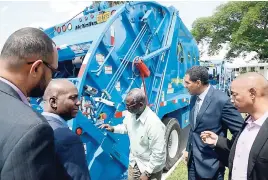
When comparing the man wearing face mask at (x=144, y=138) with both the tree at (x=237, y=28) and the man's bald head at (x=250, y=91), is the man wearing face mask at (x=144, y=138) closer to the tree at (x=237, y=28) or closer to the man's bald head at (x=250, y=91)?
Result: the man's bald head at (x=250, y=91)

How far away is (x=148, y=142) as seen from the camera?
8.74ft

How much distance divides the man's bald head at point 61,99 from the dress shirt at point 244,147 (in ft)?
4.00

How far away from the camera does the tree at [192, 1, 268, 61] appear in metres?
19.5

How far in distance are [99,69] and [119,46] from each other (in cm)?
63

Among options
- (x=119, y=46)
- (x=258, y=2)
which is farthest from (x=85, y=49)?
(x=258, y=2)

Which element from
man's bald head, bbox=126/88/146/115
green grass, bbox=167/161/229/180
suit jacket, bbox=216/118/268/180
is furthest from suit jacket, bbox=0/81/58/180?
green grass, bbox=167/161/229/180

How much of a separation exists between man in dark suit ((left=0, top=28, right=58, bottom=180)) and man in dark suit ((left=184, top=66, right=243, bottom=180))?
6.17ft

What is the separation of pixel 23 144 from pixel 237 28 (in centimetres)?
2255

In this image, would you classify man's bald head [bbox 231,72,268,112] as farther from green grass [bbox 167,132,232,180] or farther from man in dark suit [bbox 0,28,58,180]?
green grass [bbox 167,132,232,180]

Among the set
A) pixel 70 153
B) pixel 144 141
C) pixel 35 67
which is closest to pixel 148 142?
pixel 144 141

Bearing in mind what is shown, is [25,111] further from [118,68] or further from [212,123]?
[118,68]

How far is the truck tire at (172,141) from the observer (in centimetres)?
459

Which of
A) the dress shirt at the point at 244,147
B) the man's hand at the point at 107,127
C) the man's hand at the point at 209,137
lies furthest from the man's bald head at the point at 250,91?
the man's hand at the point at 107,127

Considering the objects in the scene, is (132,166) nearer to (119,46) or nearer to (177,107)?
(119,46)
